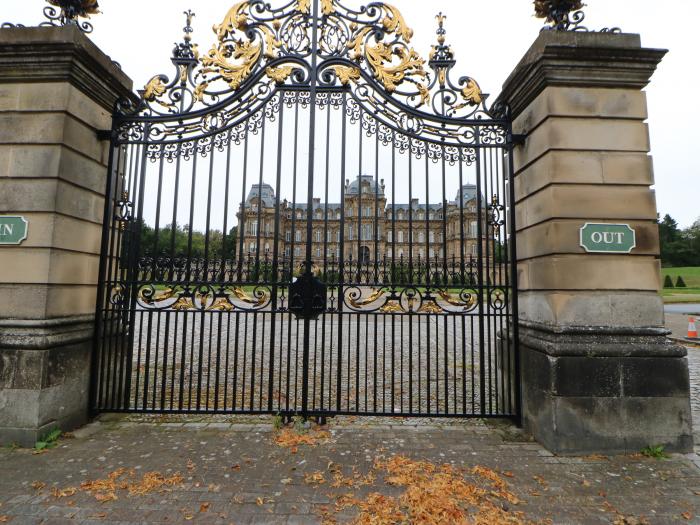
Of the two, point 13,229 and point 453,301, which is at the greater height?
point 13,229

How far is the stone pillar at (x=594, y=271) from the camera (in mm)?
4250

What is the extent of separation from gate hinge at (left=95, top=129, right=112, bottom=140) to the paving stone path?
156 inches

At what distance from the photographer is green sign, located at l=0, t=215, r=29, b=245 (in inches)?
179

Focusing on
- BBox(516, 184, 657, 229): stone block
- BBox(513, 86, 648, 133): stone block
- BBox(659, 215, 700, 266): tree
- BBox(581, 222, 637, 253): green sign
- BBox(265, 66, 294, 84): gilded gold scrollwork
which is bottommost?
BBox(581, 222, 637, 253): green sign

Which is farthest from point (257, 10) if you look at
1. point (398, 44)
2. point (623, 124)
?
point (623, 124)

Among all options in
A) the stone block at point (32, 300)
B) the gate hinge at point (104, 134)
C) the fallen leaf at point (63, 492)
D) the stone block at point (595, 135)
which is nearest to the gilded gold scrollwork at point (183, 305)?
the stone block at point (32, 300)

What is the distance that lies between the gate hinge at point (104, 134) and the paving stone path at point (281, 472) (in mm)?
3959

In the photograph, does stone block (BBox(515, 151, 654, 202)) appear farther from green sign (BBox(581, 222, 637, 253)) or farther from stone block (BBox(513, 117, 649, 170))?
green sign (BBox(581, 222, 637, 253))

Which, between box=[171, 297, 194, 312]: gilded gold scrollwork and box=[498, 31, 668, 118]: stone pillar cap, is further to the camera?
box=[171, 297, 194, 312]: gilded gold scrollwork

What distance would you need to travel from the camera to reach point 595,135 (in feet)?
15.2

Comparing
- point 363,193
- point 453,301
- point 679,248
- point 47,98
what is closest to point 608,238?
point 453,301

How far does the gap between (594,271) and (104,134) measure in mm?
6813

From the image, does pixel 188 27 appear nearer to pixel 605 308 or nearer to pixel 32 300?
pixel 32 300

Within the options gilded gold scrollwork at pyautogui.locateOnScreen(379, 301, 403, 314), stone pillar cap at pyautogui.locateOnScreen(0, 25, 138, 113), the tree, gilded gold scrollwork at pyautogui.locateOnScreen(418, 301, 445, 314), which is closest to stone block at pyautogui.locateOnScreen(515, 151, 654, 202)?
gilded gold scrollwork at pyautogui.locateOnScreen(418, 301, 445, 314)
